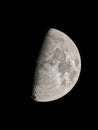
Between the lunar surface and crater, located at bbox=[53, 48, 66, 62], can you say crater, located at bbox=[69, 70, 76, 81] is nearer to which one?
the lunar surface

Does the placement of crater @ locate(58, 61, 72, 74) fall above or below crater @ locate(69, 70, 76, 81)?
above

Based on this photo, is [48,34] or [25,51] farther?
[48,34]

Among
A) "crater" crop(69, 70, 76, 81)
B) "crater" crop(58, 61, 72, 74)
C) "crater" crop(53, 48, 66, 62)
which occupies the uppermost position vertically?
"crater" crop(53, 48, 66, 62)

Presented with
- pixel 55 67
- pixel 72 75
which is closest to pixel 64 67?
pixel 55 67

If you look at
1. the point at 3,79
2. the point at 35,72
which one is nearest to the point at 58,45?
the point at 35,72

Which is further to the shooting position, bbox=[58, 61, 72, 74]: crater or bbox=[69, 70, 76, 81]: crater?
bbox=[69, 70, 76, 81]: crater

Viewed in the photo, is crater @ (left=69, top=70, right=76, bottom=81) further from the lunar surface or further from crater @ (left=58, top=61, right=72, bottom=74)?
crater @ (left=58, top=61, right=72, bottom=74)

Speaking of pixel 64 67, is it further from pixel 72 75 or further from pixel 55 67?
pixel 72 75

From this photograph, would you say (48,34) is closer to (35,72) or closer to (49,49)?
(49,49)

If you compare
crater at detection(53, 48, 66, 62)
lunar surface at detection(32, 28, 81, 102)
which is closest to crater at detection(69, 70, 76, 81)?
lunar surface at detection(32, 28, 81, 102)
